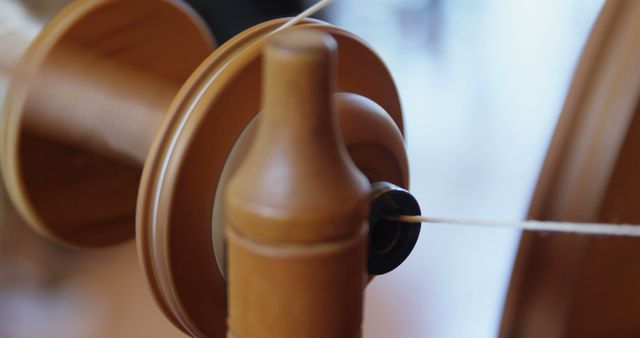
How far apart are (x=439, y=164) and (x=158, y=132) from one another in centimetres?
105

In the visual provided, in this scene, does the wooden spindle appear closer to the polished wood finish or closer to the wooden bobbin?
the wooden bobbin

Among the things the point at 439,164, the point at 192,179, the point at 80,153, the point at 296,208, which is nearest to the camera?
the point at 296,208

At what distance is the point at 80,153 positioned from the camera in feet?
3.19

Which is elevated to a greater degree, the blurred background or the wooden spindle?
the wooden spindle

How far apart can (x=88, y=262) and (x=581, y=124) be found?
2.58 feet

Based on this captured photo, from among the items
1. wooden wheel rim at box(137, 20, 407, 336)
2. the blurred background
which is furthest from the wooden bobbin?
the blurred background

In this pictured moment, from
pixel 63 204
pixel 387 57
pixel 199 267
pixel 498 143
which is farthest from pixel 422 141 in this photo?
pixel 199 267

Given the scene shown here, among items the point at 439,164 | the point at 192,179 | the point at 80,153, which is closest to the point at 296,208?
the point at 192,179

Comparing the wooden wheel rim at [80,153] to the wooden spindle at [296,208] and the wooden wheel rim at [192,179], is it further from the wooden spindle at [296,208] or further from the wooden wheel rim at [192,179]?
the wooden spindle at [296,208]

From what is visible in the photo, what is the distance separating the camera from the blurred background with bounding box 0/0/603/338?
1.11 m

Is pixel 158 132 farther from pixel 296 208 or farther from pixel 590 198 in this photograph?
pixel 590 198

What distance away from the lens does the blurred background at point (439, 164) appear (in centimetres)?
111

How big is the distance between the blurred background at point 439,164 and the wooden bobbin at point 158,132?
136mm

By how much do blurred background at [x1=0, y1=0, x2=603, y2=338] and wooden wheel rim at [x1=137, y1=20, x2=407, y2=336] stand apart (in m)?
0.32
